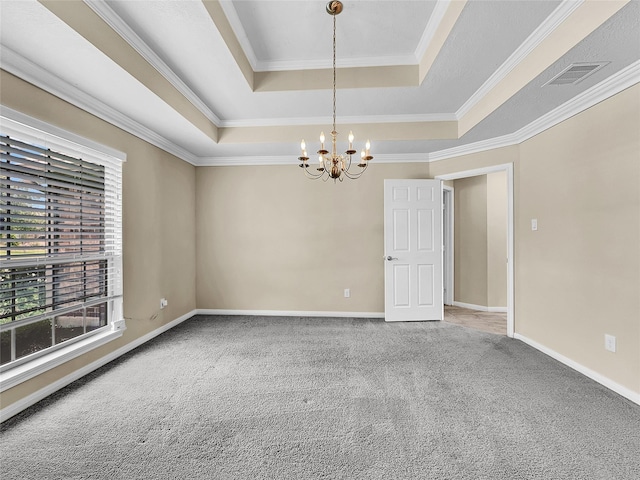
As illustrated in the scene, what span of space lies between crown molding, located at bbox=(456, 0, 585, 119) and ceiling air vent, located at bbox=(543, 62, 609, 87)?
0.95ft

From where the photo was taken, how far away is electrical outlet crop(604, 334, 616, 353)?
92.0 inches

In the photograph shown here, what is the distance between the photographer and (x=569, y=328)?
2.79 metres

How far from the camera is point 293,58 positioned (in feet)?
9.37

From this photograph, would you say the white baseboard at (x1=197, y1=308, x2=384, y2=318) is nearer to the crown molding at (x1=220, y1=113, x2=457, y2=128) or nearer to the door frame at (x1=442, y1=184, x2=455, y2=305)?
the door frame at (x1=442, y1=184, x2=455, y2=305)

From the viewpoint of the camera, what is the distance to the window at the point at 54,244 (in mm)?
2039

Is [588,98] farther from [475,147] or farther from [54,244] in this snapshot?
[54,244]

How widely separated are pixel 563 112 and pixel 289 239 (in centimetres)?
351

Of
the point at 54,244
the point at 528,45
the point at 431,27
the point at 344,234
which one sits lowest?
the point at 54,244

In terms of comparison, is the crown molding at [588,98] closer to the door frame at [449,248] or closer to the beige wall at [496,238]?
the beige wall at [496,238]

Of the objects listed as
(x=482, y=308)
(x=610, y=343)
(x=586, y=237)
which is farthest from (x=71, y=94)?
(x=482, y=308)

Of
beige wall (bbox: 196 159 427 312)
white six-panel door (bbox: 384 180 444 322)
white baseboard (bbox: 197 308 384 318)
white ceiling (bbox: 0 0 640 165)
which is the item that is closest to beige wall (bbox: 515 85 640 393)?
white ceiling (bbox: 0 0 640 165)

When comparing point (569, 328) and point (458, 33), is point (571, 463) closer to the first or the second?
point (569, 328)

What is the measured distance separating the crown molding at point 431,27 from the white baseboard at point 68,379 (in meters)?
4.12

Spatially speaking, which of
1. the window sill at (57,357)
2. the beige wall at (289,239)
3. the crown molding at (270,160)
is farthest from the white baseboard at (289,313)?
the crown molding at (270,160)
